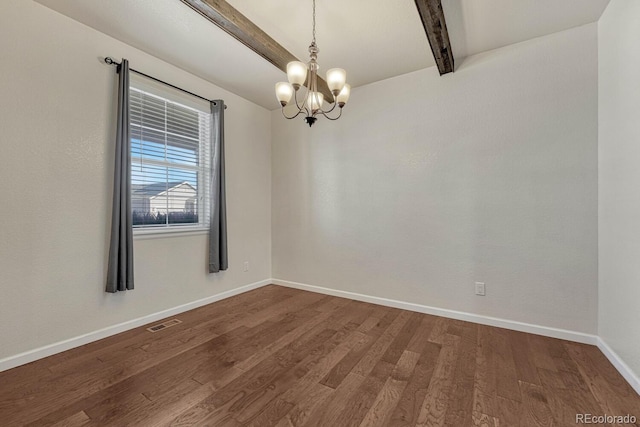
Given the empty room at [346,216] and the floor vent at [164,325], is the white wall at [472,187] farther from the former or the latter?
the floor vent at [164,325]

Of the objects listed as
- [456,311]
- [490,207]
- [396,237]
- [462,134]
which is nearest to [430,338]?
[456,311]

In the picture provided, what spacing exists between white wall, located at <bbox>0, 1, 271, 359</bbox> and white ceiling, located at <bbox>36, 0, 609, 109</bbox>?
0.28 metres

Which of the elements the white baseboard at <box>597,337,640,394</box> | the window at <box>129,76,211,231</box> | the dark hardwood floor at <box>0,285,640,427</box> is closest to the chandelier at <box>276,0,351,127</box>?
the window at <box>129,76,211,231</box>

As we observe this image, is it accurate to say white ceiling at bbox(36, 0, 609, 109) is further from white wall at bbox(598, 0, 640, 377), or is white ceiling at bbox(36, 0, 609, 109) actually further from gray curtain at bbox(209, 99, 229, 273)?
gray curtain at bbox(209, 99, 229, 273)

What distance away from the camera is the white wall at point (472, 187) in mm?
2371

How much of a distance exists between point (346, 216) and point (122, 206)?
2.38 m

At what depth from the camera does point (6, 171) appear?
1.98 metres

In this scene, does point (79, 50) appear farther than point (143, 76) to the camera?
No

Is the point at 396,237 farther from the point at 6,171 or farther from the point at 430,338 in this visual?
the point at 6,171

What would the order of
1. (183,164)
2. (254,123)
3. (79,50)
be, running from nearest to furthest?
(79,50)
(183,164)
(254,123)

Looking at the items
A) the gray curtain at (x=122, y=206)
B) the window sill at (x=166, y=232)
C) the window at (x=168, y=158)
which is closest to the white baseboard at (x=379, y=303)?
the gray curtain at (x=122, y=206)

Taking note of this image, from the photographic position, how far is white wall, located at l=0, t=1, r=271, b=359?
2.00 meters

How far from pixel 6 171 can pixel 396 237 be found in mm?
3418

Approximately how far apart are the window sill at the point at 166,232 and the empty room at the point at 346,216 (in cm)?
2
